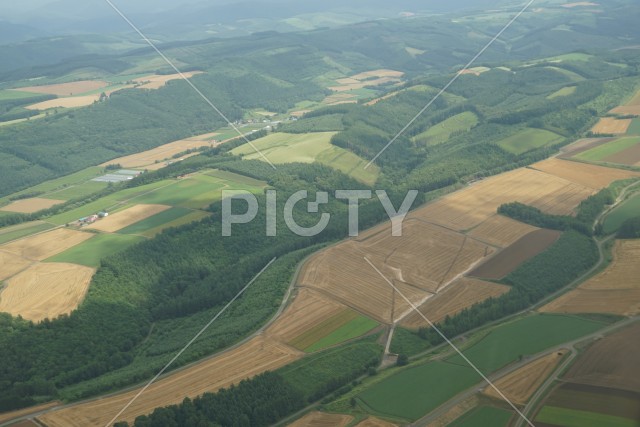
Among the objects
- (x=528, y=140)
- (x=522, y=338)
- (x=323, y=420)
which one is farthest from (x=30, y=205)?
(x=522, y=338)

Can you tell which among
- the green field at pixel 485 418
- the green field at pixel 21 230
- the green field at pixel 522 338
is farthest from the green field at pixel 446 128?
the green field at pixel 485 418

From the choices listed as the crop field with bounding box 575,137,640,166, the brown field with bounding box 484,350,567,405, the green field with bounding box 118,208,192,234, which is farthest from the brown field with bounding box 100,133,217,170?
the brown field with bounding box 484,350,567,405

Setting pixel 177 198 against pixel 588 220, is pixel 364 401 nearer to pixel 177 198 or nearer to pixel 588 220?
pixel 588 220

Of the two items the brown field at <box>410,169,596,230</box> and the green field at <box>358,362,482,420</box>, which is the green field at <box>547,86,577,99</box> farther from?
the green field at <box>358,362,482,420</box>

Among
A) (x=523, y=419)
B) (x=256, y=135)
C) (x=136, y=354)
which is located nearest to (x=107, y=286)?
(x=136, y=354)

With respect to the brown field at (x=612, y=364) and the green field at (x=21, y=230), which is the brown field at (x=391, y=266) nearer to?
the brown field at (x=612, y=364)

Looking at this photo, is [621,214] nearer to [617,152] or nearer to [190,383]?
[617,152]
